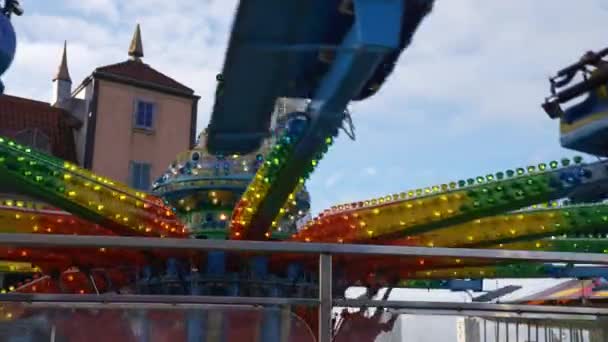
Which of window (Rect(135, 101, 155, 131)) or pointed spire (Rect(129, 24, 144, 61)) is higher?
pointed spire (Rect(129, 24, 144, 61))

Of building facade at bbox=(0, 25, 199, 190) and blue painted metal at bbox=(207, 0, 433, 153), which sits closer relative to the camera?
blue painted metal at bbox=(207, 0, 433, 153)

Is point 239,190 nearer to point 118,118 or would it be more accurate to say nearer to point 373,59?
point 373,59

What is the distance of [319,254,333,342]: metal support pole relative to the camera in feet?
12.0

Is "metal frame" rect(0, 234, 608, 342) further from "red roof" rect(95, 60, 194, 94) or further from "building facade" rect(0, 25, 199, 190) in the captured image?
"red roof" rect(95, 60, 194, 94)

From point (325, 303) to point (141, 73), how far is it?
26515mm

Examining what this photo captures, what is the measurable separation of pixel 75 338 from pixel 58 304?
19 centimetres

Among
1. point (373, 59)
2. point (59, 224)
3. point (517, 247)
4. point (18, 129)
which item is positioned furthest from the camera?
point (18, 129)

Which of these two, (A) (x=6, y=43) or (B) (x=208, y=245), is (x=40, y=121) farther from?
(B) (x=208, y=245)

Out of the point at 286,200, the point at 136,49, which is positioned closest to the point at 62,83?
the point at 136,49

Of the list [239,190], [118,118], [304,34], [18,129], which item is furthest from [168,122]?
[304,34]

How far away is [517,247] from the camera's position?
39.5 feet

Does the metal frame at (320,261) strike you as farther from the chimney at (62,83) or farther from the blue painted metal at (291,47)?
the chimney at (62,83)

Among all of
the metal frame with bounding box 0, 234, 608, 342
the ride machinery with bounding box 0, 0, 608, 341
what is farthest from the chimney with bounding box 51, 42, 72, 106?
the metal frame with bounding box 0, 234, 608, 342

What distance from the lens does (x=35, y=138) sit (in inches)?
→ 1071
